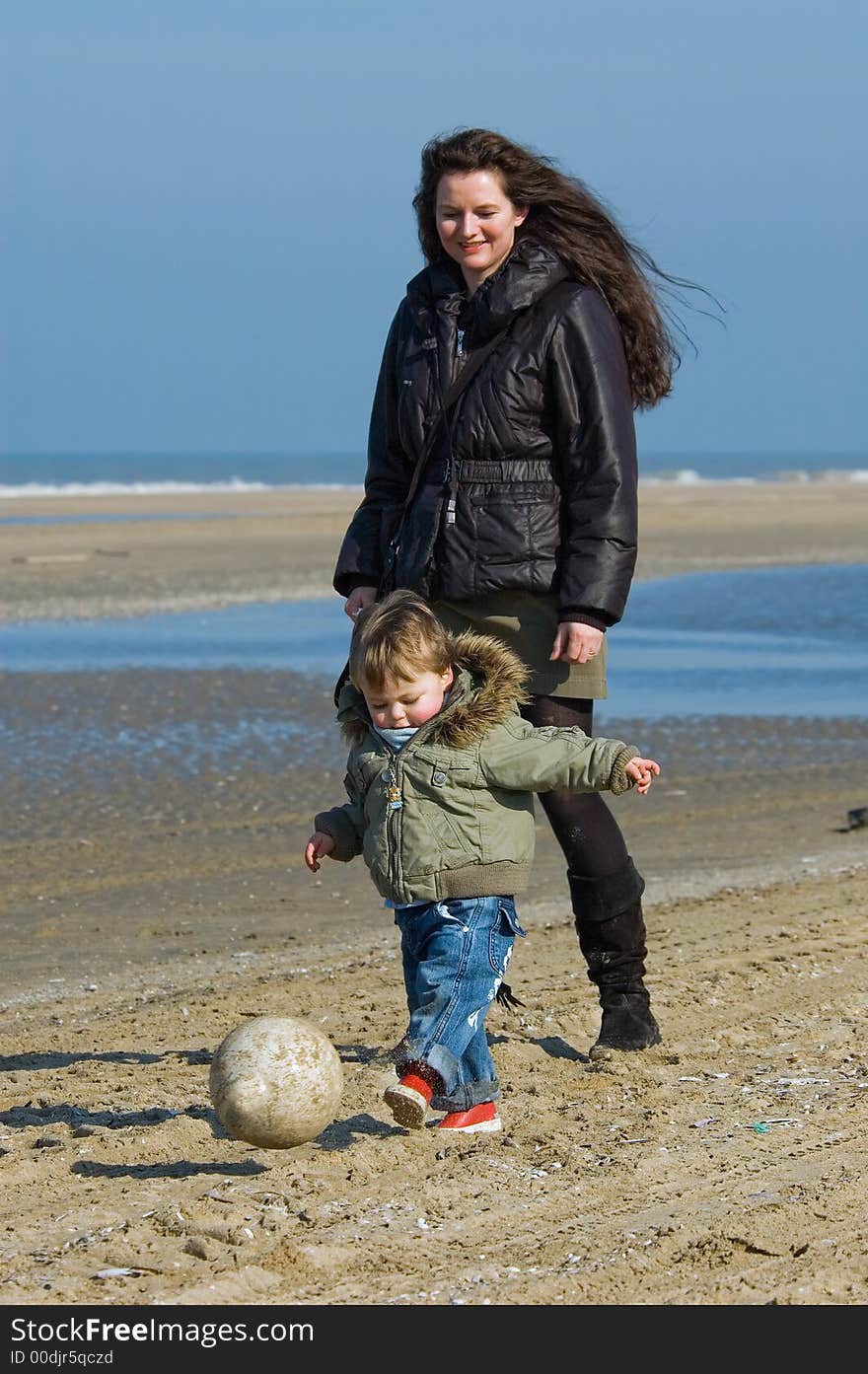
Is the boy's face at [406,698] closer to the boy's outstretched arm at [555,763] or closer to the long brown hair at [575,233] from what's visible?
the boy's outstretched arm at [555,763]

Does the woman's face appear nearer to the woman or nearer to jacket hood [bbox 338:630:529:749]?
the woman

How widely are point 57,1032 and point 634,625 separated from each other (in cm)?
1403

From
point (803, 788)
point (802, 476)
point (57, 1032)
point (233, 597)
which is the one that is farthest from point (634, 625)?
point (802, 476)

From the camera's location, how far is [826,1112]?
4.70 m

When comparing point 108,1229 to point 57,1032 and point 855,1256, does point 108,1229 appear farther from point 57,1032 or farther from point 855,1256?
point 57,1032

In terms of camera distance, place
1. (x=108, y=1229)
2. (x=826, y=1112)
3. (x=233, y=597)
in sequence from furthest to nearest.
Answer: (x=233, y=597), (x=826, y=1112), (x=108, y=1229)

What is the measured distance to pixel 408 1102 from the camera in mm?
4156

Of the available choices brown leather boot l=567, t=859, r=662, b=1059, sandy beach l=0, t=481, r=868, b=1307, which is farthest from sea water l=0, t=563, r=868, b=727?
brown leather boot l=567, t=859, r=662, b=1059

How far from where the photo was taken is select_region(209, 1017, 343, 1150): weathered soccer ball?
4.16 meters

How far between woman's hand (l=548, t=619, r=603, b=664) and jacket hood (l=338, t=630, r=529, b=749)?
0.56ft

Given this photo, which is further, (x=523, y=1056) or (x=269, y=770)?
(x=269, y=770)

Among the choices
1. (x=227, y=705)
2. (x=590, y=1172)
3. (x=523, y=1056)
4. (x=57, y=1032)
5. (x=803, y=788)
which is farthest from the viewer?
(x=227, y=705)

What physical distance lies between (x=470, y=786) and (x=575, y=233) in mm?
1596

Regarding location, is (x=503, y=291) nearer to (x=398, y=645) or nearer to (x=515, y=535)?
(x=515, y=535)
